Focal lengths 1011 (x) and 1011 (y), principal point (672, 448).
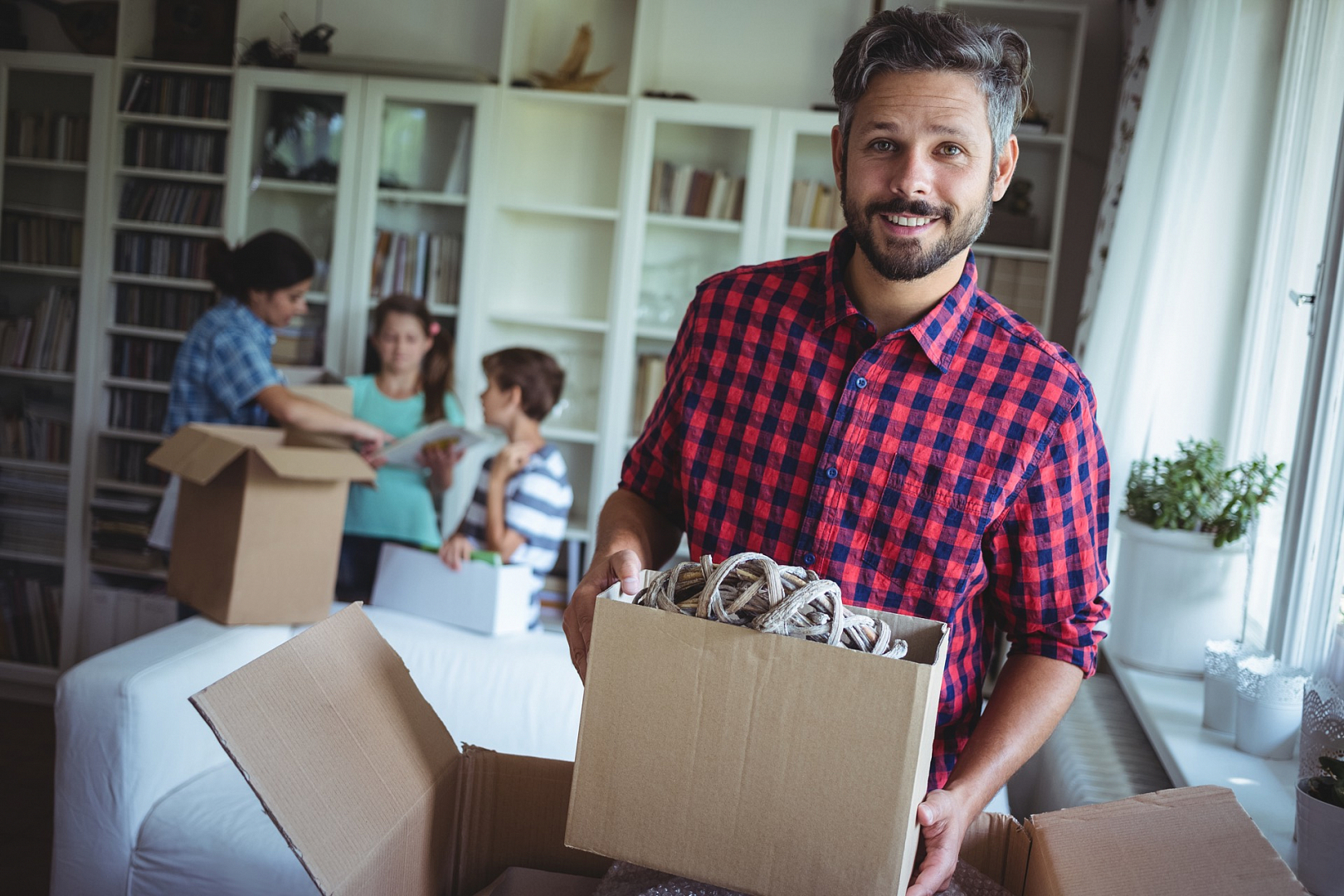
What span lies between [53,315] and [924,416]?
3700 mm

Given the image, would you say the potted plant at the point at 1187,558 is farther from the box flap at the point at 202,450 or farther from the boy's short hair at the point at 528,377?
the box flap at the point at 202,450

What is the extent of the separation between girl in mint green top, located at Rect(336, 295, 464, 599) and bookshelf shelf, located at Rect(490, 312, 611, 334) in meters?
0.35

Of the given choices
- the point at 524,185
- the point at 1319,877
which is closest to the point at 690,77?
the point at 524,185

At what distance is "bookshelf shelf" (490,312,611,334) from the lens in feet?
11.6

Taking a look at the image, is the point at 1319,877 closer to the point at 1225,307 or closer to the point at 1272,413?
the point at 1272,413

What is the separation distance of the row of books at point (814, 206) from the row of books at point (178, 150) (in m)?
2.04

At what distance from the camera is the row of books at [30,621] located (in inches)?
146

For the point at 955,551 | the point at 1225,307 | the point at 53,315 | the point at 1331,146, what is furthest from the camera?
the point at 53,315

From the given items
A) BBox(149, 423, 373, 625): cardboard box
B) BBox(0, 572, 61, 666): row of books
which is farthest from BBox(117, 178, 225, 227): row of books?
BBox(149, 423, 373, 625): cardboard box

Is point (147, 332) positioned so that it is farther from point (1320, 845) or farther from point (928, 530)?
point (1320, 845)

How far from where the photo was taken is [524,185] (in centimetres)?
380

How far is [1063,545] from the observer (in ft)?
3.26


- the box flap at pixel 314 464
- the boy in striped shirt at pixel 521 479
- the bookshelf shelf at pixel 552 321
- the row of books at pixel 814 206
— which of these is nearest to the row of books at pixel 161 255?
the bookshelf shelf at pixel 552 321

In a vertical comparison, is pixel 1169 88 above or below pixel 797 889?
above
